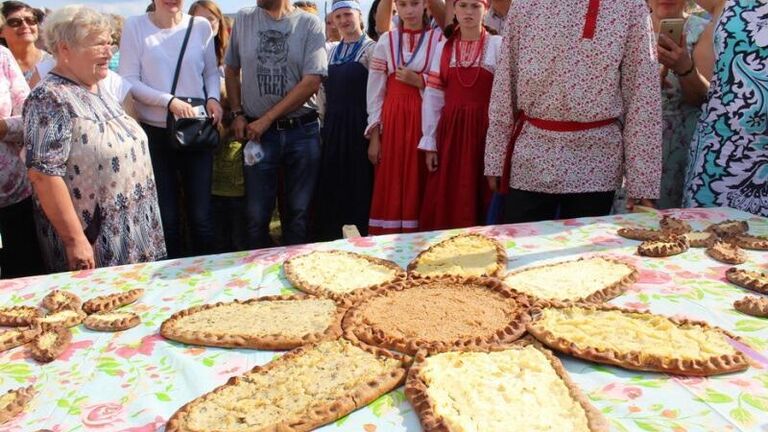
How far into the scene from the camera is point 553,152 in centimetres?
246

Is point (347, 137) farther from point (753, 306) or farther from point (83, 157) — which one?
point (753, 306)

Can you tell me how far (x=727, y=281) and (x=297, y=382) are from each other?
3.83ft

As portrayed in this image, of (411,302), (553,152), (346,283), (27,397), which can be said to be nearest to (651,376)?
(411,302)

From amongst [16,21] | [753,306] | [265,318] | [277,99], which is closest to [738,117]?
[753,306]

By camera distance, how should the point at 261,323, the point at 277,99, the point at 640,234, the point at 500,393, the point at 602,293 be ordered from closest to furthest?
1. the point at 500,393
2. the point at 261,323
3. the point at 602,293
4. the point at 640,234
5. the point at 277,99

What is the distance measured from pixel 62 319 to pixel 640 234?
1668mm

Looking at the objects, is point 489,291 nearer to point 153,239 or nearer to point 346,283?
point 346,283

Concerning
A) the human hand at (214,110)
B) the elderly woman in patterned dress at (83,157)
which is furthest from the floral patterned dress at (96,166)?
the human hand at (214,110)

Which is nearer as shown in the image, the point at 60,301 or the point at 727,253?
the point at 60,301

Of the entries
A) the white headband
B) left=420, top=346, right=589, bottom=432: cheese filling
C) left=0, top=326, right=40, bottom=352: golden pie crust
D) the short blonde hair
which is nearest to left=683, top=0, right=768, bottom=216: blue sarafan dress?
left=420, top=346, right=589, bottom=432: cheese filling

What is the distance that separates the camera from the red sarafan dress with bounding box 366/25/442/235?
3340 millimetres

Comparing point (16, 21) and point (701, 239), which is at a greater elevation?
point (16, 21)

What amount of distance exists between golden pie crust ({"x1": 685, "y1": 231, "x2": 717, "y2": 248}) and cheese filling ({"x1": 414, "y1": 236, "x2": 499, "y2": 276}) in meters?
0.62

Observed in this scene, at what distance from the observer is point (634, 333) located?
4.30 ft
